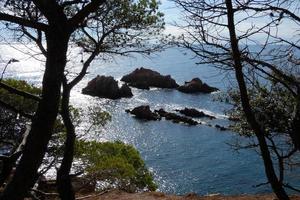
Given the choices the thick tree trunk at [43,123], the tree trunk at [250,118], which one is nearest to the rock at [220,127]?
the tree trunk at [250,118]

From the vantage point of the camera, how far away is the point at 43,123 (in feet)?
12.9

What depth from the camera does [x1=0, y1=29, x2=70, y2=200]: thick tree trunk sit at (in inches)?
148

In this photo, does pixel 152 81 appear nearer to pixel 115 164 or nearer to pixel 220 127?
pixel 220 127

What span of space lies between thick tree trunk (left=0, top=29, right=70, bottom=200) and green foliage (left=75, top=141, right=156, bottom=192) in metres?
10.5

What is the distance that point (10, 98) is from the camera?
586 inches

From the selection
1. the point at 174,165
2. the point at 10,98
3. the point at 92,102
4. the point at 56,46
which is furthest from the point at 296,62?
the point at 92,102

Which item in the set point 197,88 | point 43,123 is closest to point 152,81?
point 197,88

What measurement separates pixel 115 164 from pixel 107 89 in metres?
61.2

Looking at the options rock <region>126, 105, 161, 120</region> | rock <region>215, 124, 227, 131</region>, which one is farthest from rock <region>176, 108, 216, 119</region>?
rock <region>215, 124, 227, 131</region>

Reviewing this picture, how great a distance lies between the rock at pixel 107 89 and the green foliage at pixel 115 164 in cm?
5710

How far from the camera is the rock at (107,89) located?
253 ft

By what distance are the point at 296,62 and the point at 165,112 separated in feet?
191

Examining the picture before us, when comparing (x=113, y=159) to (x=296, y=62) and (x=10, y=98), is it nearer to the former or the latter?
(x=10, y=98)

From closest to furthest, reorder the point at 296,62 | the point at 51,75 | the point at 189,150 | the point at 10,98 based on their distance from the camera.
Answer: the point at 51,75, the point at 296,62, the point at 10,98, the point at 189,150
